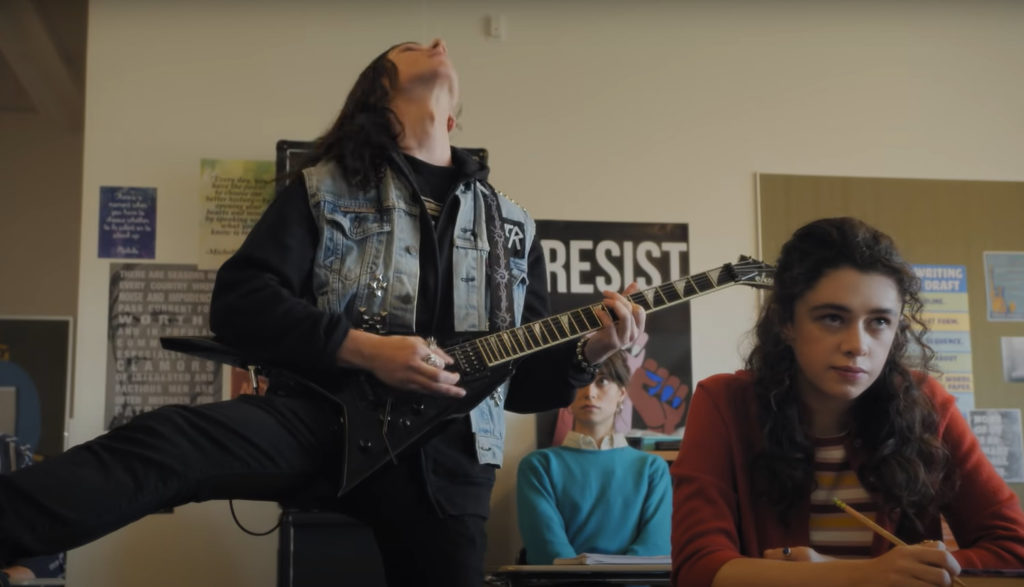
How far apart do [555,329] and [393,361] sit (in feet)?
1.26

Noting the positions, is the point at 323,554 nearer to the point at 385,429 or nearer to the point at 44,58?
the point at 385,429

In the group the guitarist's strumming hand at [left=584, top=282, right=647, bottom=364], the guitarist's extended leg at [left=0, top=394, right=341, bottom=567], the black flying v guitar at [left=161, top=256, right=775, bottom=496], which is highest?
the guitarist's strumming hand at [left=584, top=282, right=647, bottom=364]

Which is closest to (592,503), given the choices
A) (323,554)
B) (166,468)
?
(323,554)

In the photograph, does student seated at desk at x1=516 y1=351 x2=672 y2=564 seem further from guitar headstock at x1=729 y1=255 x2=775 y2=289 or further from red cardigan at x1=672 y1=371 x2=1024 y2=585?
red cardigan at x1=672 y1=371 x2=1024 y2=585

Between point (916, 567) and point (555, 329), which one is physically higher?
point (555, 329)

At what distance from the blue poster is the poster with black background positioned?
1.38 meters

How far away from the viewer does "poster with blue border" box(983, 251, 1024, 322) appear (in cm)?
385

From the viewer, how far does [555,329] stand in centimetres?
186

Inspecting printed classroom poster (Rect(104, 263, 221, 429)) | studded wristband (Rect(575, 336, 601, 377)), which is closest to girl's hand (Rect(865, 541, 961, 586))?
studded wristband (Rect(575, 336, 601, 377))

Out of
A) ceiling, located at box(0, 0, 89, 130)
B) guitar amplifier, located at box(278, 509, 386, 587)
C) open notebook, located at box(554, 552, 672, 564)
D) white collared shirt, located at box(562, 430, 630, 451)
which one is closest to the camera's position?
open notebook, located at box(554, 552, 672, 564)

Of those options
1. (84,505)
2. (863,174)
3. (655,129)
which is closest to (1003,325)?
(863,174)

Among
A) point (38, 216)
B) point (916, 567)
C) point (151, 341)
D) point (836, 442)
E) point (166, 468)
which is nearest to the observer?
point (916, 567)

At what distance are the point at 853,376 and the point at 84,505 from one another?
104 cm

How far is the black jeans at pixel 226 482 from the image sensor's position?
3.93ft
